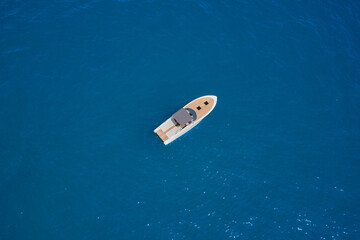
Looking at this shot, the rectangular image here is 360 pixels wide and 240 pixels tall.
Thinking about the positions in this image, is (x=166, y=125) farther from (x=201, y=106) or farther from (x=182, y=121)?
(x=201, y=106)

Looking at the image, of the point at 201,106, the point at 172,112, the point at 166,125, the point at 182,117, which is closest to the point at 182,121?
the point at 182,117

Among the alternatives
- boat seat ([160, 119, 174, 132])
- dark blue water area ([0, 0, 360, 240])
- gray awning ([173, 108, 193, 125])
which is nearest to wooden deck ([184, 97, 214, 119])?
dark blue water area ([0, 0, 360, 240])

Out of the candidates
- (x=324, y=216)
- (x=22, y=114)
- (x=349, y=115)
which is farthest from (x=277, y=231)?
(x=22, y=114)

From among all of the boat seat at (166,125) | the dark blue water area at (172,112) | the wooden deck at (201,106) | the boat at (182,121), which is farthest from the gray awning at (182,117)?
the dark blue water area at (172,112)

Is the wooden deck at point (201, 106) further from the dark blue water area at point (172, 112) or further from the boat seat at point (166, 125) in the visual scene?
the boat seat at point (166, 125)

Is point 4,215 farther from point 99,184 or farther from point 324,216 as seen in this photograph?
point 324,216

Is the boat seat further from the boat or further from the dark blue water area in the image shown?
the dark blue water area
